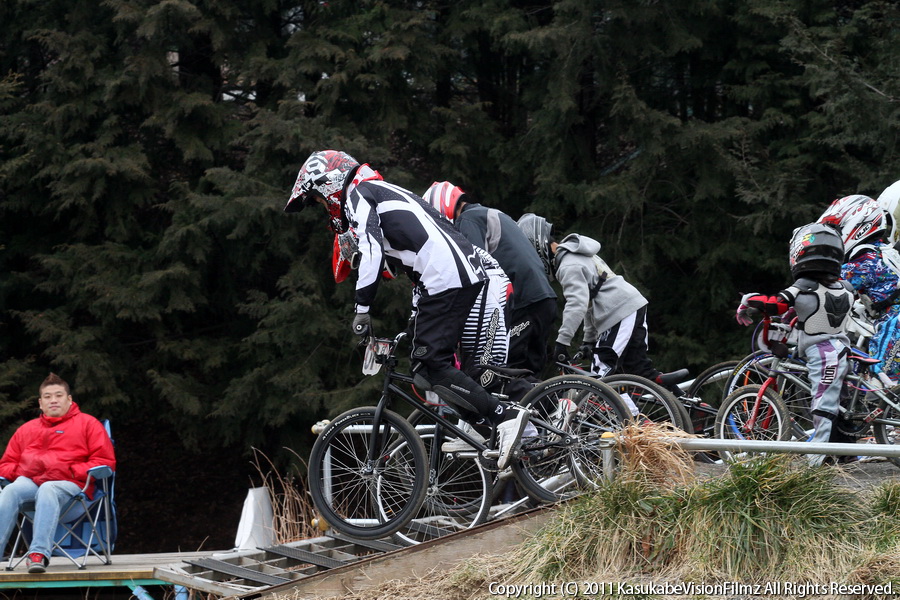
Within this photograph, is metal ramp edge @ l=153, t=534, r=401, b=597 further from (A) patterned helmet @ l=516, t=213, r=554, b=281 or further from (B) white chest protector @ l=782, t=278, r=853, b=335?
(B) white chest protector @ l=782, t=278, r=853, b=335

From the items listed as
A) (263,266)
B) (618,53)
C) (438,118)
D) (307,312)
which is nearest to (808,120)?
(618,53)

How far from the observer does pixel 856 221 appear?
22.9 feet

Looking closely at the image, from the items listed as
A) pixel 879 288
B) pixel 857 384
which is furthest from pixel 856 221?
pixel 857 384

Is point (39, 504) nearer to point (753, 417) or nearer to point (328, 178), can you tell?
point (328, 178)

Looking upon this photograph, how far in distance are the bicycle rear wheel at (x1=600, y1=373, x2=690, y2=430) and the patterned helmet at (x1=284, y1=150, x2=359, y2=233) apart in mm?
1888

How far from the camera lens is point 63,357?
1268 centimetres

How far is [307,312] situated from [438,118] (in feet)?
11.0

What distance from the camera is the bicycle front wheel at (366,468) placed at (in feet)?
18.5

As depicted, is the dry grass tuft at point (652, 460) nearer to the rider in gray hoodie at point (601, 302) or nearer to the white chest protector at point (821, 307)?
the white chest protector at point (821, 307)

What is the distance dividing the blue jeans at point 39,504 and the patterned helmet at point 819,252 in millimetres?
5225

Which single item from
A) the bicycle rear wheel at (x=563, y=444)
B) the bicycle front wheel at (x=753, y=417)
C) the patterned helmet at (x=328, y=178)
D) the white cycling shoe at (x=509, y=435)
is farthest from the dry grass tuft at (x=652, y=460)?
the patterned helmet at (x=328, y=178)

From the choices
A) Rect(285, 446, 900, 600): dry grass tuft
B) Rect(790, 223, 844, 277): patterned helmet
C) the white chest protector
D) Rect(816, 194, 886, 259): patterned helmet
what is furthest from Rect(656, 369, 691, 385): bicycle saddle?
Rect(285, 446, 900, 600): dry grass tuft

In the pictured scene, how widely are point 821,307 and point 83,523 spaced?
5501 mm

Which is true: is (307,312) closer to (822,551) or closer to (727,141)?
(727,141)
